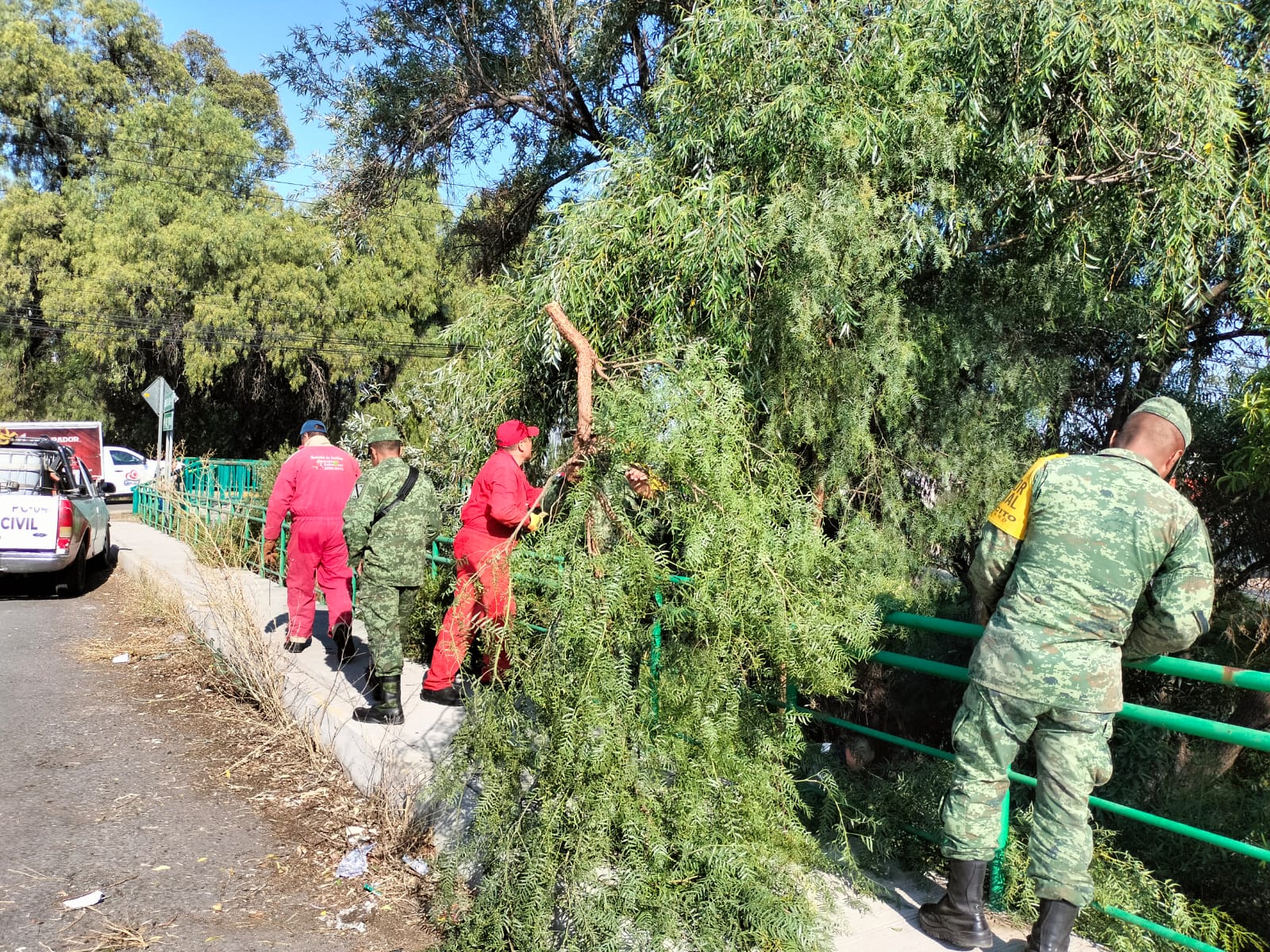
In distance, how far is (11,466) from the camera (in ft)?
36.7

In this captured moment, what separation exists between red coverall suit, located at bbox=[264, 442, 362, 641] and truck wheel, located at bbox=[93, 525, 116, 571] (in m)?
6.92

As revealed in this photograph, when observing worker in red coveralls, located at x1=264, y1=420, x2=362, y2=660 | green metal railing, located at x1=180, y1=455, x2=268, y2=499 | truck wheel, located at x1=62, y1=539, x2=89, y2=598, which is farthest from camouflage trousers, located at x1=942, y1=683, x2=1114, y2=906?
green metal railing, located at x1=180, y1=455, x2=268, y2=499

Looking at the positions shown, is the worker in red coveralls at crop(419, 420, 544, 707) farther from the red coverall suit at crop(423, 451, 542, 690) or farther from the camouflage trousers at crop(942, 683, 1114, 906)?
the camouflage trousers at crop(942, 683, 1114, 906)

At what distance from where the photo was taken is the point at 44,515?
10680 millimetres

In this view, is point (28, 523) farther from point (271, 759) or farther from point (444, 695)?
point (444, 695)

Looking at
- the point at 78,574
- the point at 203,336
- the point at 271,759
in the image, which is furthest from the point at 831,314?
the point at 203,336

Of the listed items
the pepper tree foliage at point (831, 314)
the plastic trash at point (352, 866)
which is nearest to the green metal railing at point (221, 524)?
the plastic trash at point (352, 866)

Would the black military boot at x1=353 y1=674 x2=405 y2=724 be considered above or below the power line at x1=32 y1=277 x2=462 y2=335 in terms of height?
below

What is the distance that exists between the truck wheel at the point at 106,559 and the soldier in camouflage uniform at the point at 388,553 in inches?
353

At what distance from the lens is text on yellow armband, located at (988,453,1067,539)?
3.04 m

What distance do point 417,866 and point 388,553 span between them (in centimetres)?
198

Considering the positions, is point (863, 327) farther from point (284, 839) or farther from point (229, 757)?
point (229, 757)

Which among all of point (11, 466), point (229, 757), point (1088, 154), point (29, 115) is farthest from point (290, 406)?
point (1088, 154)

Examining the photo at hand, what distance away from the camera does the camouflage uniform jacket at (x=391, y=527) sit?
5.56m
